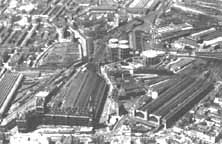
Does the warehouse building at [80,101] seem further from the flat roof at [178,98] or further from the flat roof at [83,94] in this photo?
the flat roof at [178,98]

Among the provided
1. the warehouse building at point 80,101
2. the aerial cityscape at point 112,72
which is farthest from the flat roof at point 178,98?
the warehouse building at point 80,101

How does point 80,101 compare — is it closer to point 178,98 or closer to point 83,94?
point 83,94

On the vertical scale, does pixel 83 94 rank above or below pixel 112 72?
below

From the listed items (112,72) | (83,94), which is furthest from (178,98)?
(83,94)

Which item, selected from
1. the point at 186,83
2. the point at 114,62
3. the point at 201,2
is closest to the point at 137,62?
the point at 114,62

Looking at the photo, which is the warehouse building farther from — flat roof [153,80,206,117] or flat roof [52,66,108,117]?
flat roof [153,80,206,117]

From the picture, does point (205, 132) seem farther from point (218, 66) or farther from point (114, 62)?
point (114, 62)

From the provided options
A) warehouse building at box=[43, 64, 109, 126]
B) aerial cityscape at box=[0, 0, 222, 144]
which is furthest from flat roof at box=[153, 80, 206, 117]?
warehouse building at box=[43, 64, 109, 126]

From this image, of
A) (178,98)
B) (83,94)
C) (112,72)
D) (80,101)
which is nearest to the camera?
(178,98)
